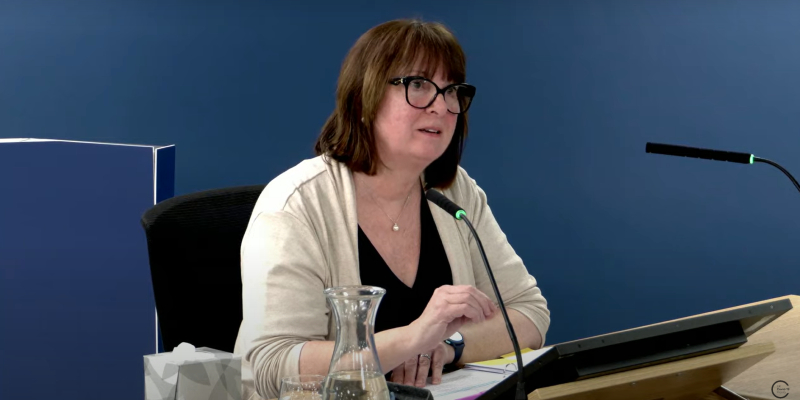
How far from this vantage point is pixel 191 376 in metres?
1.03

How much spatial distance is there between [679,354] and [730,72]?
2435 mm

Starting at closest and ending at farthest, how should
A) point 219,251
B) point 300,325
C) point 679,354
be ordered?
1. point 679,354
2. point 300,325
3. point 219,251

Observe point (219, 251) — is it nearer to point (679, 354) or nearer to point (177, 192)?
point (679, 354)

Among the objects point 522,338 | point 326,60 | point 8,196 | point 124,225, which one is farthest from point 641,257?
point 8,196

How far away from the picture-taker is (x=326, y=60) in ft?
10.7

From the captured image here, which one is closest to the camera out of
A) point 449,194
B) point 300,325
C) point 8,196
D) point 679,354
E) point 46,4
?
point 679,354

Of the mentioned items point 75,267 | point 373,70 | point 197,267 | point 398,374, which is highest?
point 373,70

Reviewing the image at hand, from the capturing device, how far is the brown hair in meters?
1.80

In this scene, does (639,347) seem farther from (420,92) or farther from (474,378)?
(420,92)

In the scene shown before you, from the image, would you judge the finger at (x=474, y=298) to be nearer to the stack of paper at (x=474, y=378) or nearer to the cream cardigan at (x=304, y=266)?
the stack of paper at (x=474, y=378)

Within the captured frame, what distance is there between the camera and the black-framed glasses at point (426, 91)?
70.3 inches

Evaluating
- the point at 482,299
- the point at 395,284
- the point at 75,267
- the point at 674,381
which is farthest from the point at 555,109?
the point at 674,381

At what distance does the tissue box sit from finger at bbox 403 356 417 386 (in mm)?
450

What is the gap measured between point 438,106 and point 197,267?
605 millimetres
